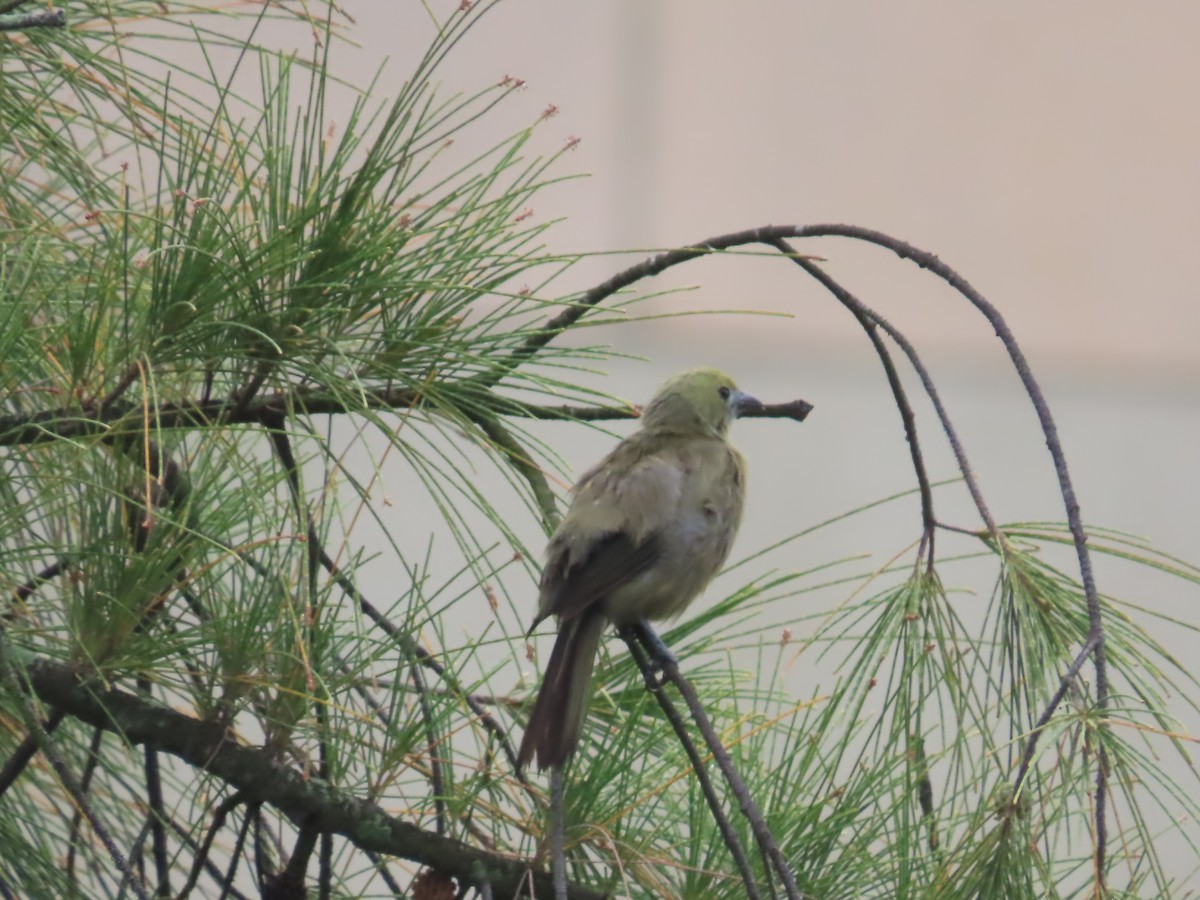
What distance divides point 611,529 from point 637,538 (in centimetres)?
2

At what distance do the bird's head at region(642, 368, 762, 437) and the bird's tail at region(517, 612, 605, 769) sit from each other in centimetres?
28

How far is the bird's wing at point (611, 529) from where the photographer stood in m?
0.97

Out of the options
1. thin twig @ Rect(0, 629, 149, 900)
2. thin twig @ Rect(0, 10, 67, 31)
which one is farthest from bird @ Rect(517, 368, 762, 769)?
thin twig @ Rect(0, 10, 67, 31)

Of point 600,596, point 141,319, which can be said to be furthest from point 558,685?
point 141,319

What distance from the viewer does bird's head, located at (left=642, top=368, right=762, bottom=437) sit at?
1226 mm

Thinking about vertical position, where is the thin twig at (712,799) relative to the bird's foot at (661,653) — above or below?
below

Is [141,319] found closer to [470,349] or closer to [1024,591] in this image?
[470,349]

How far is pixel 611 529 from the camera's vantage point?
3.32ft

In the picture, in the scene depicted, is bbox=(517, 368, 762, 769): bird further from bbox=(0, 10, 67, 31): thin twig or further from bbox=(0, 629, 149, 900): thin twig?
bbox=(0, 10, 67, 31): thin twig

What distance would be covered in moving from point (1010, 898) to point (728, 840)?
136 millimetres

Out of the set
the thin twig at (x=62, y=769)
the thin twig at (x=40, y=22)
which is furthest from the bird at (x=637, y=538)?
the thin twig at (x=40, y=22)

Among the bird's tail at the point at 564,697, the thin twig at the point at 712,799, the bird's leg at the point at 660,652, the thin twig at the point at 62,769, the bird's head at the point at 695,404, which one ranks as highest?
the bird's head at the point at 695,404

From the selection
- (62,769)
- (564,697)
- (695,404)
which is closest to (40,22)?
(62,769)

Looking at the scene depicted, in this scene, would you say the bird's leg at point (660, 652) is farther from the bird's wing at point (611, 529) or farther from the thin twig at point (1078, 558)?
the thin twig at point (1078, 558)
